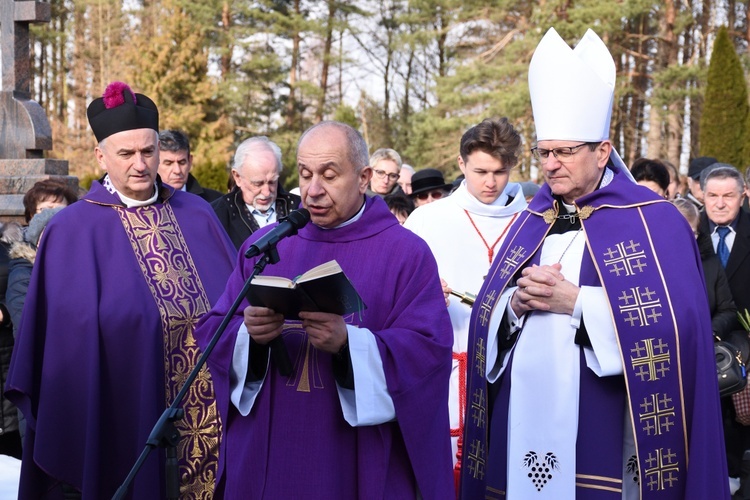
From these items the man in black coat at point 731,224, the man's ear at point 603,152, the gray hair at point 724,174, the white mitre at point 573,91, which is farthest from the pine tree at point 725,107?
the man's ear at point 603,152

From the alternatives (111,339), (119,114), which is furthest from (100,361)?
(119,114)

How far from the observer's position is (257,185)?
725 cm

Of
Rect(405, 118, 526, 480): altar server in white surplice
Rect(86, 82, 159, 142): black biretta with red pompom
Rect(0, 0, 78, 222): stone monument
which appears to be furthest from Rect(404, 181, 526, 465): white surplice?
Rect(0, 0, 78, 222): stone monument

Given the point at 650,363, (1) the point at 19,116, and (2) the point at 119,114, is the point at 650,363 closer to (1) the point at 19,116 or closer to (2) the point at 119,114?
(2) the point at 119,114

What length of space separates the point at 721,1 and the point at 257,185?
93.4ft

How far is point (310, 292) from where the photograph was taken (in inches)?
125

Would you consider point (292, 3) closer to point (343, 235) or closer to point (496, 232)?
point (496, 232)

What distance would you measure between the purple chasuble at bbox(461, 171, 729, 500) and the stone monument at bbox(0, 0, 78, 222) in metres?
6.35

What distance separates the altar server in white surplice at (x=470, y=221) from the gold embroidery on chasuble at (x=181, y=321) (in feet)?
4.76

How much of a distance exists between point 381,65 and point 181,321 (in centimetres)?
3285

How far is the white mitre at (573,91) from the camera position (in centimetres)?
436

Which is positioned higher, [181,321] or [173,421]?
[173,421]

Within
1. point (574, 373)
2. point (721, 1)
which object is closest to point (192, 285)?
point (574, 373)

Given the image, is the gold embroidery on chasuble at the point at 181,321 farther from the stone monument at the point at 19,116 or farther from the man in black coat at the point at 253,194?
the stone monument at the point at 19,116
